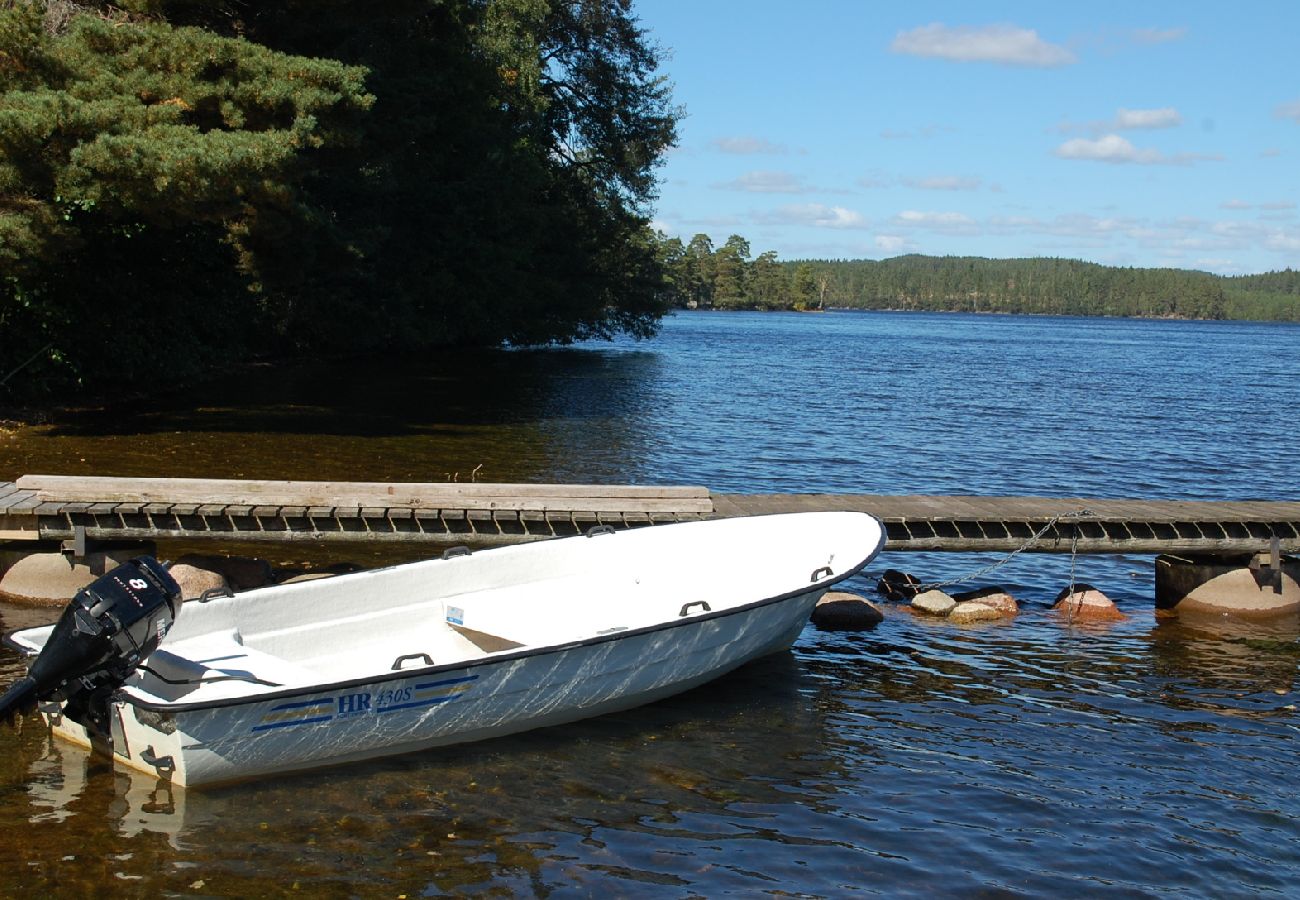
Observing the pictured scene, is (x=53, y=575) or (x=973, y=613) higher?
(x=53, y=575)

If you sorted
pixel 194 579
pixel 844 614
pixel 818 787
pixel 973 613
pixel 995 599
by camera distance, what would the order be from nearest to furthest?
pixel 818 787 → pixel 194 579 → pixel 844 614 → pixel 973 613 → pixel 995 599

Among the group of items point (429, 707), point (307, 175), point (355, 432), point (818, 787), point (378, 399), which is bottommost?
point (818, 787)

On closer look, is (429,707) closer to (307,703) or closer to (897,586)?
(307,703)

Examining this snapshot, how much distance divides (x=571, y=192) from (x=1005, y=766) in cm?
4374

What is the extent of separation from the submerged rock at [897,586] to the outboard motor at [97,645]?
890 centimetres

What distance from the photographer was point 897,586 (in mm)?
14891

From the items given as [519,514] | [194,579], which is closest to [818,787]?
[519,514]

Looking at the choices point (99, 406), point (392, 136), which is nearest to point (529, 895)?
point (99, 406)

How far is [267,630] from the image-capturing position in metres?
9.62

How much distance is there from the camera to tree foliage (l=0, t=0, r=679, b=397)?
63.4 ft

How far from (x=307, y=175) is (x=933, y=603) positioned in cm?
1591

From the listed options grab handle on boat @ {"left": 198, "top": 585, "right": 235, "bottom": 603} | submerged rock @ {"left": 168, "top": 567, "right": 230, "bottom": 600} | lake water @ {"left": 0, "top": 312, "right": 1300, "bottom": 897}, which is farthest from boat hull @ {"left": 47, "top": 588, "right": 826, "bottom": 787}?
submerged rock @ {"left": 168, "top": 567, "right": 230, "bottom": 600}

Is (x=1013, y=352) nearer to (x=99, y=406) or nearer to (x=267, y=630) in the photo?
(x=99, y=406)

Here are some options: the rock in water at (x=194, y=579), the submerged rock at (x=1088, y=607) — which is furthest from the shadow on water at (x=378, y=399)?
the submerged rock at (x=1088, y=607)
